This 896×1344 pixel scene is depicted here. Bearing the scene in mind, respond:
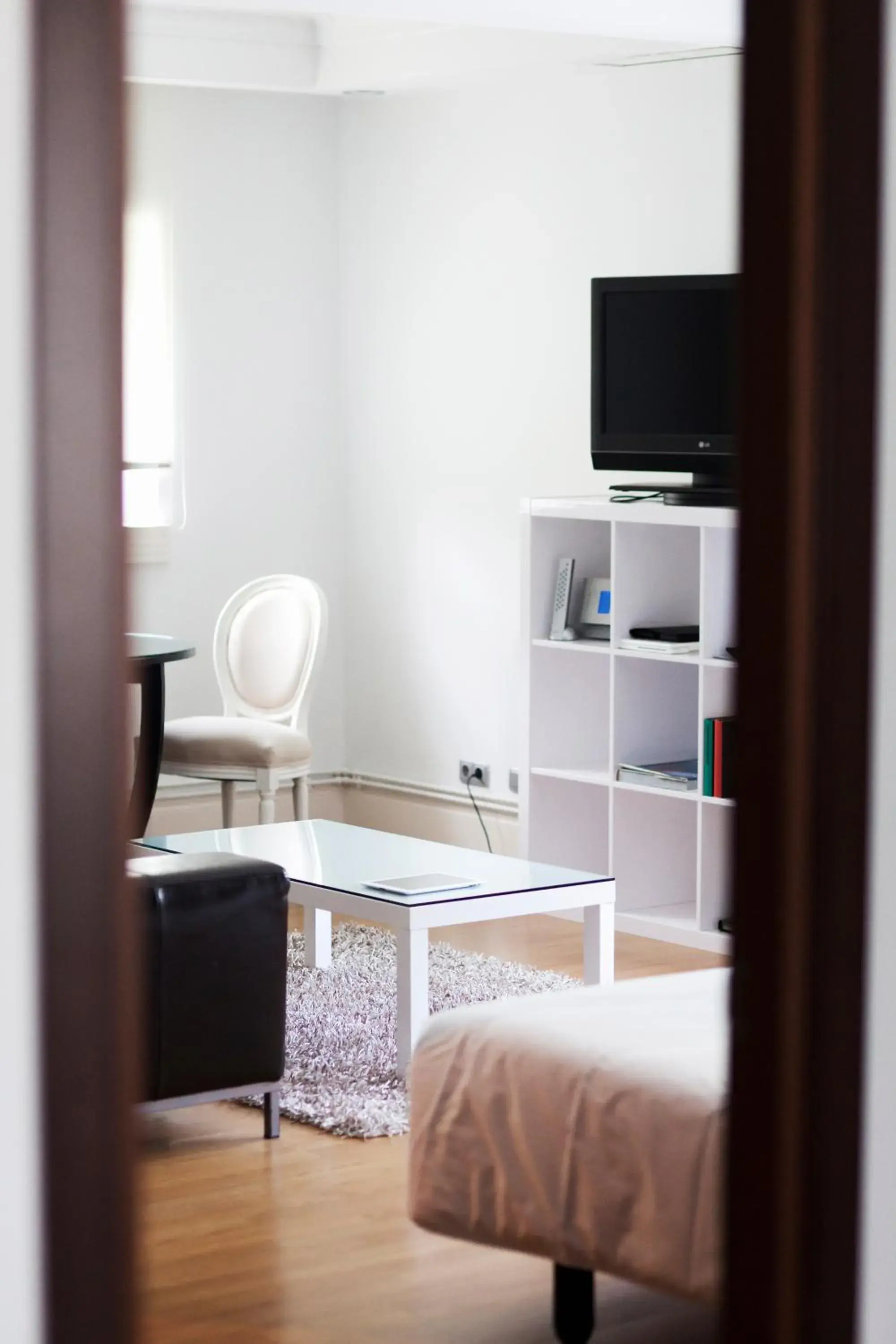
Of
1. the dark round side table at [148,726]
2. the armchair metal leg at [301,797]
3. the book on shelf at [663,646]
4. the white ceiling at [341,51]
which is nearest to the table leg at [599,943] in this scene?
the book on shelf at [663,646]

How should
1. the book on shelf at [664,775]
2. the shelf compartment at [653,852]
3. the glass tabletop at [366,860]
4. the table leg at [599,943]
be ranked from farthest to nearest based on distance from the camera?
the shelf compartment at [653,852], the book on shelf at [664,775], the table leg at [599,943], the glass tabletop at [366,860]

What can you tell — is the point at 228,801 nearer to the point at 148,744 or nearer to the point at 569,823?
the point at 148,744

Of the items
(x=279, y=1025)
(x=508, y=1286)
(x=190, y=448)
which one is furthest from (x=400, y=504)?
(x=508, y=1286)

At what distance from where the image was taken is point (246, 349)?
272 inches

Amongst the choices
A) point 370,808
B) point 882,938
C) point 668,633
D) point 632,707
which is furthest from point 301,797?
point 882,938

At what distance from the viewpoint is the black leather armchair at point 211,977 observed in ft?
12.0

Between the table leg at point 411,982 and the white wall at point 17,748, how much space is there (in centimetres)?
278

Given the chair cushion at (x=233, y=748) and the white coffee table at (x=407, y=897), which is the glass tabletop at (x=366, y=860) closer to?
the white coffee table at (x=407, y=897)

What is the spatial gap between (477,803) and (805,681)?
4885 mm

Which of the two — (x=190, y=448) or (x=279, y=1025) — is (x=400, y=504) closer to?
(x=190, y=448)

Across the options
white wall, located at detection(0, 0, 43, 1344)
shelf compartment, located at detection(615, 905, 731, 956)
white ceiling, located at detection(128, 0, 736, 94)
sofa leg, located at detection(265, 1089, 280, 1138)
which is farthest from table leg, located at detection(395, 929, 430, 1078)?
white wall, located at detection(0, 0, 43, 1344)

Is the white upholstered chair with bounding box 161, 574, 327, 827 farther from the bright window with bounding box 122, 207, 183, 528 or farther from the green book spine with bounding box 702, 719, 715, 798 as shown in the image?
the green book spine with bounding box 702, 719, 715, 798

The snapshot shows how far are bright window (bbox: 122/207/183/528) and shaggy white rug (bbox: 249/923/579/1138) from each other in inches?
68.9

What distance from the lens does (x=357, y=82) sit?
642cm
